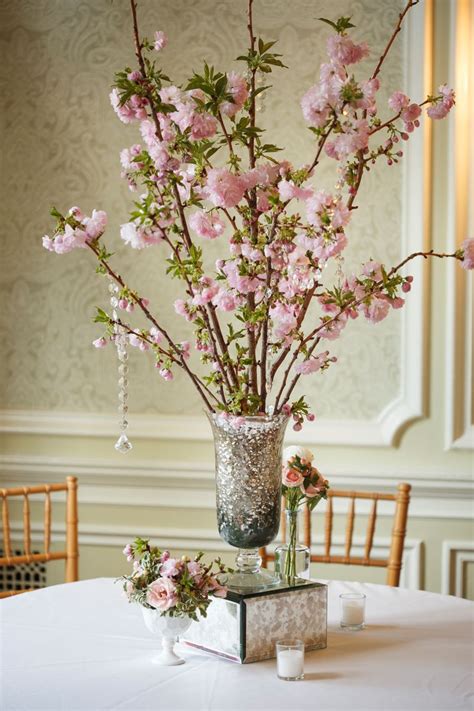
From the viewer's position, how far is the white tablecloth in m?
1.58

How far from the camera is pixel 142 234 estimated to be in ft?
5.42

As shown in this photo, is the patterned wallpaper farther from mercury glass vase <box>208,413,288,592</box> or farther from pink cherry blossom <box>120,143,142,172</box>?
pink cherry blossom <box>120,143,142,172</box>

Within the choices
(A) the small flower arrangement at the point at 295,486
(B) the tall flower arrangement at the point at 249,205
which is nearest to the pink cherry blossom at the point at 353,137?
(B) the tall flower arrangement at the point at 249,205

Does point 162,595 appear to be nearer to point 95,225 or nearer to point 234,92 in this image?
point 95,225

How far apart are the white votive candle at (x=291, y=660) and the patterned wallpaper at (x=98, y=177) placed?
1733 millimetres

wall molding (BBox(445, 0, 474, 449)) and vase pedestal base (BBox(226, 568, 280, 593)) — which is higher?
wall molding (BBox(445, 0, 474, 449))

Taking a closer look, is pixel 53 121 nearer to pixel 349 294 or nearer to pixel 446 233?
pixel 446 233

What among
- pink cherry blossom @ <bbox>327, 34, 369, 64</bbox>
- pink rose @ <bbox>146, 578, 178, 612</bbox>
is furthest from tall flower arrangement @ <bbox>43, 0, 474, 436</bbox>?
pink rose @ <bbox>146, 578, 178, 612</bbox>

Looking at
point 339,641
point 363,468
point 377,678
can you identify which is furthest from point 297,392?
point 377,678

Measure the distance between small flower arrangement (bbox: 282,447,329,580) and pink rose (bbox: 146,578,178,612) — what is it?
31cm

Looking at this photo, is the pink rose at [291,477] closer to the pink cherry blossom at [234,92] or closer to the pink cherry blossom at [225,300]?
the pink cherry blossom at [225,300]

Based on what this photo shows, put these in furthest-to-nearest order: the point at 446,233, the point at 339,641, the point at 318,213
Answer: the point at 446,233, the point at 339,641, the point at 318,213

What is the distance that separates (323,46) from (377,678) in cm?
231

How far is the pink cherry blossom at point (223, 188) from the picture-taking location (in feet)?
5.41
